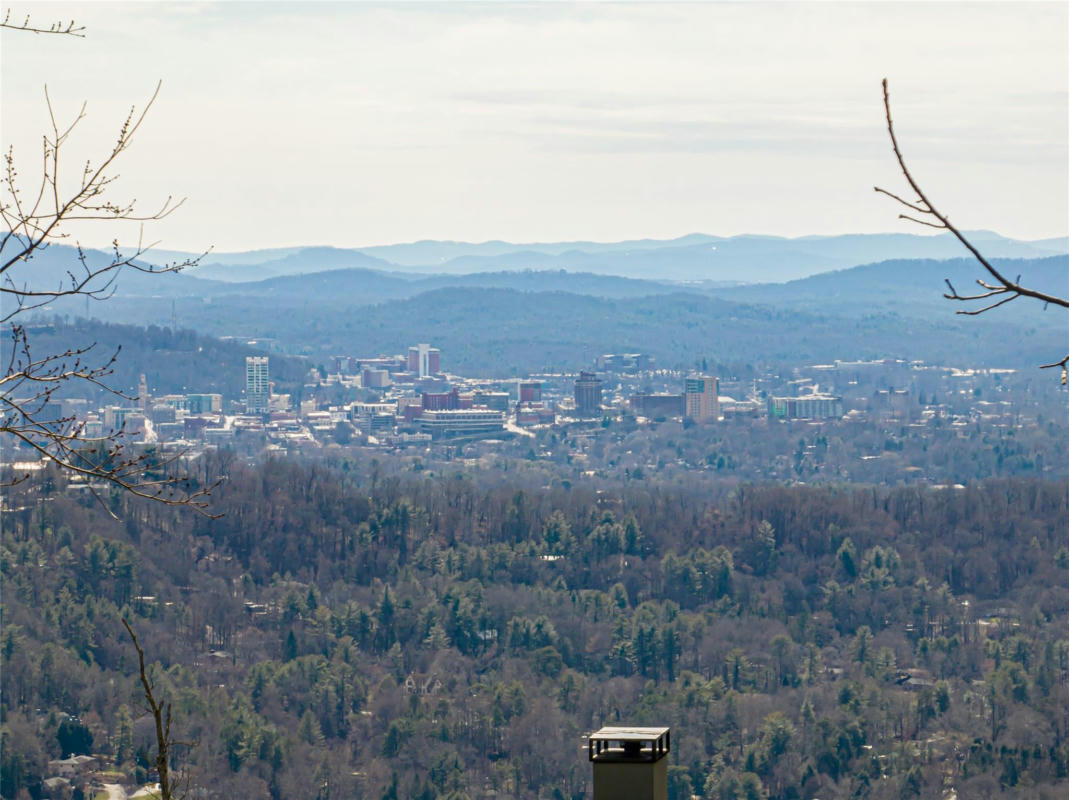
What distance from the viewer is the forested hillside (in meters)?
65.8

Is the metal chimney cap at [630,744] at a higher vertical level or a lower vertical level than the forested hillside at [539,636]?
higher

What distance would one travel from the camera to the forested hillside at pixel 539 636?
65812 millimetres

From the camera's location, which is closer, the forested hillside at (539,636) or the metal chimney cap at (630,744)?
the metal chimney cap at (630,744)

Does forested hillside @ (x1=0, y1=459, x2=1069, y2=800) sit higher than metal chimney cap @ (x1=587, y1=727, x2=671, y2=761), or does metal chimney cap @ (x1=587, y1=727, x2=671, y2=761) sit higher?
metal chimney cap @ (x1=587, y1=727, x2=671, y2=761)

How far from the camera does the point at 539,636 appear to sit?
85062mm

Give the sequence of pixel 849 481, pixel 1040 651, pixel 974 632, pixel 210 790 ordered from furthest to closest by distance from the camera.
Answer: pixel 849 481 → pixel 974 632 → pixel 1040 651 → pixel 210 790

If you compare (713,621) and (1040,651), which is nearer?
(1040,651)

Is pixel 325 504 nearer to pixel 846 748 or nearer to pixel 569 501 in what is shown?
pixel 569 501

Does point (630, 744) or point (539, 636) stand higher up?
point (630, 744)

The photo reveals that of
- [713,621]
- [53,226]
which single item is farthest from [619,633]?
[53,226]

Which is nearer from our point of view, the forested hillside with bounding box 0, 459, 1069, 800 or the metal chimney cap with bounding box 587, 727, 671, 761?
the metal chimney cap with bounding box 587, 727, 671, 761

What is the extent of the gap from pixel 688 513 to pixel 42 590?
46987 millimetres

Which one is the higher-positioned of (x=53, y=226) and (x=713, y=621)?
(x=53, y=226)

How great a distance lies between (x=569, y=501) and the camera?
4395 inches
